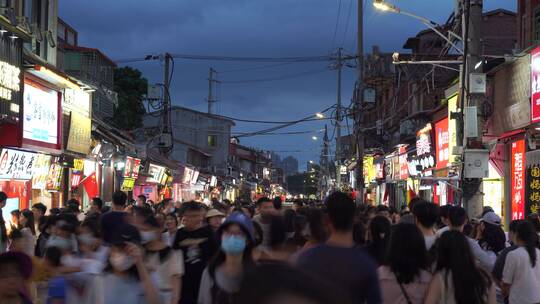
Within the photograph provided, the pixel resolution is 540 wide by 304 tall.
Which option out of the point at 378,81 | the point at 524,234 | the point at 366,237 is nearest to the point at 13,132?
the point at 366,237

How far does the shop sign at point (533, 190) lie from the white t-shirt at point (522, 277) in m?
9.91

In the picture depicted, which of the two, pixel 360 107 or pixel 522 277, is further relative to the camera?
pixel 360 107

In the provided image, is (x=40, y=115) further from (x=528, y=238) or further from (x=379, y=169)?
(x=379, y=169)

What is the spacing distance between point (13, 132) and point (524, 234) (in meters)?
11.7

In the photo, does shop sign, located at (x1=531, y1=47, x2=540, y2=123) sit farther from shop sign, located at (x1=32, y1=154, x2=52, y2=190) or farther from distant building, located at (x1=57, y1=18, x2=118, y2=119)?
distant building, located at (x1=57, y1=18, x2=118, y2=119)

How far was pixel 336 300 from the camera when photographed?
174 centimetres

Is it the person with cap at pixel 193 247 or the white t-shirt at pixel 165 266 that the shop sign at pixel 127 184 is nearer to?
the person with cap at pixel 193 247

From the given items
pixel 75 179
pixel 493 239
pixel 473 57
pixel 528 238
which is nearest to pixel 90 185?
pixel 75 179

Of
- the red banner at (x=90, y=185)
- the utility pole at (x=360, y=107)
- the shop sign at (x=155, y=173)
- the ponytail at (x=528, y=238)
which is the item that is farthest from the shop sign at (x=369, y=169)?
the ponytail at (x=528, y=238)

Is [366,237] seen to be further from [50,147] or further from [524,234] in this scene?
[50,147]

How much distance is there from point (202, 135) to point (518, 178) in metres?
57.4

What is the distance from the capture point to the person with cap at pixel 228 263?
571 centimetres

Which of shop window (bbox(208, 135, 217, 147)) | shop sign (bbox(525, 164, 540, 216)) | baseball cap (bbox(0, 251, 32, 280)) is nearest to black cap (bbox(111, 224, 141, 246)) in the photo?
baseball cap (bbox(0, 251, 32, 280))

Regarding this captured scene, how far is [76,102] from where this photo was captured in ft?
69.2
